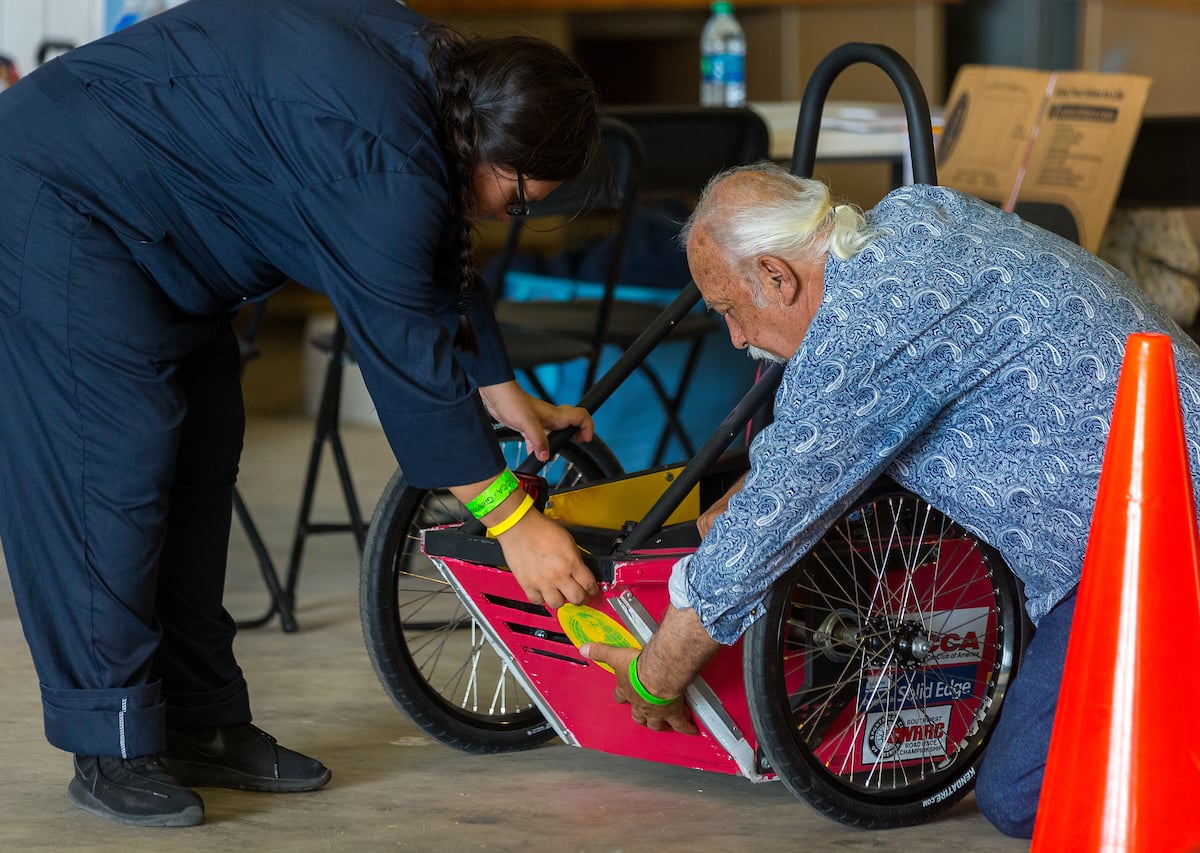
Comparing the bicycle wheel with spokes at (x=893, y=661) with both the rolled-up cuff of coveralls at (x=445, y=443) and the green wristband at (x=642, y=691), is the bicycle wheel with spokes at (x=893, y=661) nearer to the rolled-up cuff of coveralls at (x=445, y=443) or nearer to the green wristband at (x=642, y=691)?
the green wristband at (x=642, y=691)

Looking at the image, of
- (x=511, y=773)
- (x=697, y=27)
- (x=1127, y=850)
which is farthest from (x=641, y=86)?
(x=1127, y=850)

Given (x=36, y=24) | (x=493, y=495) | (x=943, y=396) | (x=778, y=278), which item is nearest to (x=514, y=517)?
(x=493, y=495)

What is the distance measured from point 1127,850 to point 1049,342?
588mm

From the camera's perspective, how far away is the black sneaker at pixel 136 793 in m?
1.98

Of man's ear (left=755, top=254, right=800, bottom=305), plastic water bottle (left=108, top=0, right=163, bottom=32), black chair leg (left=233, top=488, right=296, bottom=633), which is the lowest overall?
black chair leg (left=233, top=488, right=296, bottom=633)

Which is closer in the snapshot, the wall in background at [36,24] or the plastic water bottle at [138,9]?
the plastic water bottle at [138,9]

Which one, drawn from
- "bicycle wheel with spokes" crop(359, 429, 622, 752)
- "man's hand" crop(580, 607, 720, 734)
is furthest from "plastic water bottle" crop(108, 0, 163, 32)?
"man's hand" crop(580, 607, 720, 734)

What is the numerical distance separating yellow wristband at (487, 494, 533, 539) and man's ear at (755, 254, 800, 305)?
0.39 metres

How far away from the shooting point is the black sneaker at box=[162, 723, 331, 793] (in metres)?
2.14

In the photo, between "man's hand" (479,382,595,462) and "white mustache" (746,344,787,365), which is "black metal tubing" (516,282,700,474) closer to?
"man's hand" (479,382,595,462)

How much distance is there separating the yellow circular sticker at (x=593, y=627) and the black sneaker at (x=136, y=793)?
21.5 inches

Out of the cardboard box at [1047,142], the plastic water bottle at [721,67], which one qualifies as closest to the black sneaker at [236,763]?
the cardboard box at [1047,142]

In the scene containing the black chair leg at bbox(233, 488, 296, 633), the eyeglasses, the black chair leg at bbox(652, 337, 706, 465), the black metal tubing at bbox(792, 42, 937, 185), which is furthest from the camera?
the black chair leg at bbox(652, 337, 706, 465)

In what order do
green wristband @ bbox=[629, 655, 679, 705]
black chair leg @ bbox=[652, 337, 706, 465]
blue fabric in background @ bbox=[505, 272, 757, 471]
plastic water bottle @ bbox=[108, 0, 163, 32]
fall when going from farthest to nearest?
1. plastic water bottle @ bbox=[108, 0, 163, 32]
2. blue fabric in background @ bbox=[505, 272, 757, 471]
3. black chair leg @ bbox=[652, 337, 706, 465]
4. green wristband @ bbox=[629, 655, 679, 705]
